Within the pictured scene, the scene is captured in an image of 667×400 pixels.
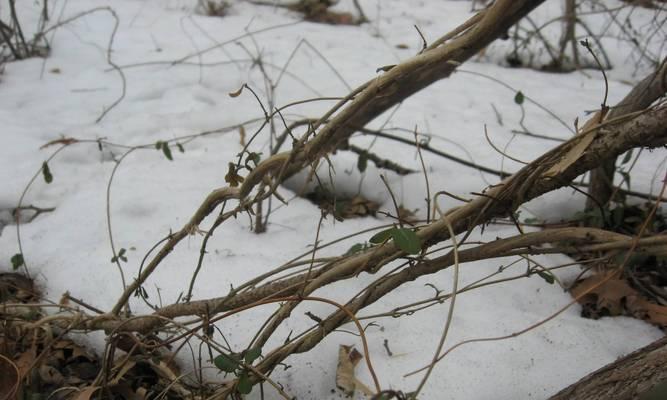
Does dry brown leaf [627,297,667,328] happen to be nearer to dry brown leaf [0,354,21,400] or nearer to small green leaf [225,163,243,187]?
small green leaf [225,163,243,187]

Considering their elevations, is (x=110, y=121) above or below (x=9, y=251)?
above

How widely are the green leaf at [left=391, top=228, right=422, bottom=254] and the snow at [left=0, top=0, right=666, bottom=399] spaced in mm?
420

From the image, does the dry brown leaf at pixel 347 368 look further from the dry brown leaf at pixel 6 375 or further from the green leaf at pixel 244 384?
the dry brown leaf at pixel 6 375

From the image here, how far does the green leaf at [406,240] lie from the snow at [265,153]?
420 mm

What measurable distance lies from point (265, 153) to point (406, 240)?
1.32 meters

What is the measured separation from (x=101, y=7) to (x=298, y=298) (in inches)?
118

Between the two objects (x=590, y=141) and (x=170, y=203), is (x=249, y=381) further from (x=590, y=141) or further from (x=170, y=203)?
(x=170, y=203)

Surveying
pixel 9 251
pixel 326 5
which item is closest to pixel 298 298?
pixel 9 251

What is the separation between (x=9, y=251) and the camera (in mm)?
1584

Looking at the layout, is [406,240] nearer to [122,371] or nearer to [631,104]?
[122,371]

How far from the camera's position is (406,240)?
2.87 feet

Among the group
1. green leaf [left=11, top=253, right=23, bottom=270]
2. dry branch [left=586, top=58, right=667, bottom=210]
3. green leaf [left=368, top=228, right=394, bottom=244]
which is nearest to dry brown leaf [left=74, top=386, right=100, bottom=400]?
green leaf [left=11, top=253, right=23, bottom=270]

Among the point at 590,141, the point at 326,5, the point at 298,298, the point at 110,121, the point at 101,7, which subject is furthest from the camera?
the point at 326,5

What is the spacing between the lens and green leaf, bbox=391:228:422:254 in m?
0.87
